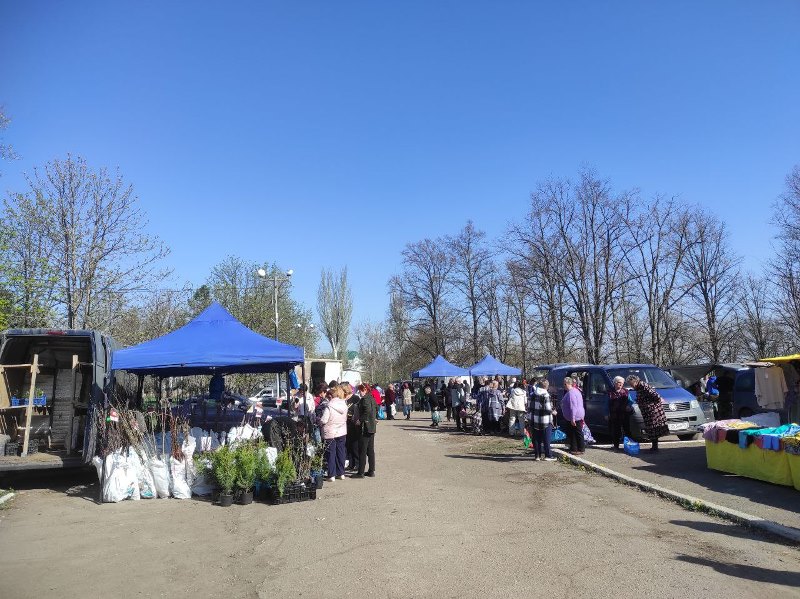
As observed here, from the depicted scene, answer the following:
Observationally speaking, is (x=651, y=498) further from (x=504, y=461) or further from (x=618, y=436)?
(x=618, y=436)

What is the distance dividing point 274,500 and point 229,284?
28.0 m

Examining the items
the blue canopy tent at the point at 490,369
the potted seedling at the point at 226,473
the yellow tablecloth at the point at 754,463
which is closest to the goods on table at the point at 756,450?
the yellow tablecloth at the point at 754,463

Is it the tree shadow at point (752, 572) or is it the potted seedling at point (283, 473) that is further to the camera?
the potted seedling at point (283, 473)

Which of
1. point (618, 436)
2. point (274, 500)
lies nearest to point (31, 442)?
point (274, 500)

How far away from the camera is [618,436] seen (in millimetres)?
12844

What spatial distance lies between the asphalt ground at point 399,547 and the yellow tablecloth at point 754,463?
1.73 m

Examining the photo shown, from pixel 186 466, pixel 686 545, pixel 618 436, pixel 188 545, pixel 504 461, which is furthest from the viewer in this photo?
pixel 618 436

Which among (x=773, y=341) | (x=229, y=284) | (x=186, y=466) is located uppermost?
(x=229, y=284)

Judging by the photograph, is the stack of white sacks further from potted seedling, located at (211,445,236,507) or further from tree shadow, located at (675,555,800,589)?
tree shadow, located at (675,555,800,589)

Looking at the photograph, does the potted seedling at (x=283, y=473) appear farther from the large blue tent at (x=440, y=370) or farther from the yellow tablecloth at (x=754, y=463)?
the large blue tent at (x=440, y=370)

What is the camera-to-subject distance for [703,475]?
363 inches

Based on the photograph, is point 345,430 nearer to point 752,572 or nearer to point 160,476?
point 160,476

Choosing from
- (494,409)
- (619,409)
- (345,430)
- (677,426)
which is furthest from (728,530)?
(494,409)

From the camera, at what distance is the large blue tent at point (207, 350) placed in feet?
31.2
